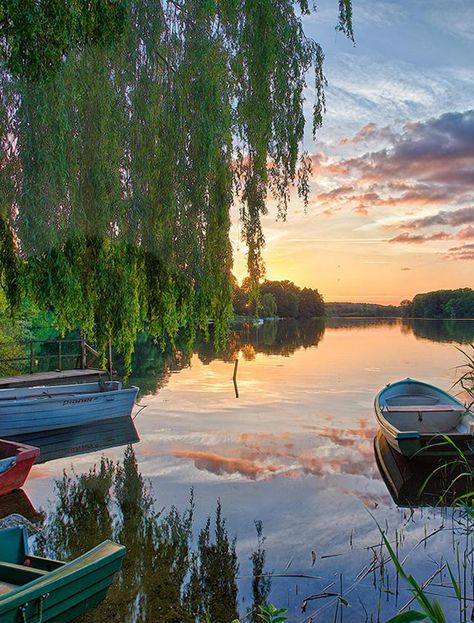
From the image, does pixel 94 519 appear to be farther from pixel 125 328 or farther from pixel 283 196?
pixel 283 196

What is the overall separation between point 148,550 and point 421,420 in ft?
28.2

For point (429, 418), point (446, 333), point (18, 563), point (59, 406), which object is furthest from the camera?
point (446, 333)

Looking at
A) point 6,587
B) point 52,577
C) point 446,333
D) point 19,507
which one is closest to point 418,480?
point 19,507

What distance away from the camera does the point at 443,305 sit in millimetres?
135250

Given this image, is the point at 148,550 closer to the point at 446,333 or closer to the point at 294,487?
the point at 294,487

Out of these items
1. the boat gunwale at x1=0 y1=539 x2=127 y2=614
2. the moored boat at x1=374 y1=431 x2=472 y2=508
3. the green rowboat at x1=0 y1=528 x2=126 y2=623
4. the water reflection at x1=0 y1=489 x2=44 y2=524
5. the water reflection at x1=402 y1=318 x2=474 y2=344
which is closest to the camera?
the boat gunwale at x1=0 y1=539 x2=127 y2=614

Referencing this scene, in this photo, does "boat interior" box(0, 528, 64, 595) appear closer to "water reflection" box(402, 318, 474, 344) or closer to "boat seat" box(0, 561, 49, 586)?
"boat seat" box(0, 561, 49, 586)

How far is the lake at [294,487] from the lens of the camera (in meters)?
6.70

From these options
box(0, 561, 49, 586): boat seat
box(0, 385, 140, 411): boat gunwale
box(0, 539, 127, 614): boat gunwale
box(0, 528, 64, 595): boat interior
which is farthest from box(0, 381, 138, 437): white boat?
box(0, 539, 127, 614): boat gunwale

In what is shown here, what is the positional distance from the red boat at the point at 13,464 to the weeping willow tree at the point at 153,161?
3.16 m

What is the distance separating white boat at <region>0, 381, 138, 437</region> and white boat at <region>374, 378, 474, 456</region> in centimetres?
819

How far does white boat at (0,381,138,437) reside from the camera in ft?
48.4

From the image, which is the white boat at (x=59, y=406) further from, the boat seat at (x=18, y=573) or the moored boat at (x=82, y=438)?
the boat seat at (x=18, y=573)

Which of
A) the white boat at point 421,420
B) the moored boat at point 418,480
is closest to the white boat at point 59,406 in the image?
the white boat at point 421,420
